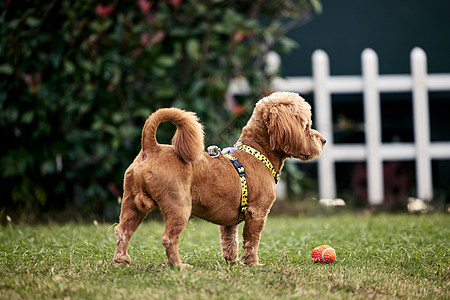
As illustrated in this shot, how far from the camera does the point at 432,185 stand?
25.4 ft

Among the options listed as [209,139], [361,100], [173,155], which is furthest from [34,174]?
[361,100]

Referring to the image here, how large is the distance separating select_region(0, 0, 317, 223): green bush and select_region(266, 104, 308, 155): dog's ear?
7.09 feet

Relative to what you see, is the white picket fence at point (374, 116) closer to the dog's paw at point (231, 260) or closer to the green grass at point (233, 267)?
the green grass at point (233, 267)

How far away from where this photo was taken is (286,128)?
3324mm

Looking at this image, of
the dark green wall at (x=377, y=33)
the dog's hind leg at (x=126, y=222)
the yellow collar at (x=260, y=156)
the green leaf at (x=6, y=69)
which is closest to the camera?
the dog's hind leg at (x=126, y=222)

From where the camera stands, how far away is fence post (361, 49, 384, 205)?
23.9ft

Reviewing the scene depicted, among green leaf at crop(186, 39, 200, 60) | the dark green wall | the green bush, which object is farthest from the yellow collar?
the dark green wall

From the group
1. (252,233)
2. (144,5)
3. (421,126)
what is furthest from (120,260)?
(421,126)

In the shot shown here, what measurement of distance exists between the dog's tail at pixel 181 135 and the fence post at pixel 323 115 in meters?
4.52

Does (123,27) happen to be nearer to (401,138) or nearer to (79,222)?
(79,222)

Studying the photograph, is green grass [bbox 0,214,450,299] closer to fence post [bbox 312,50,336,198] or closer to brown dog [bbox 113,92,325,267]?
brown dog [bbox 113,92,325,267]

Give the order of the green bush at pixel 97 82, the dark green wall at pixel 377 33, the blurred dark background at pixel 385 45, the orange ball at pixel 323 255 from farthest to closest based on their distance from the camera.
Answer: the dark green wall at pixel 377 33
the blurred dark background at pixel 385 45
the green bush at pixel 97 82
the orange ball at pixel 323 255

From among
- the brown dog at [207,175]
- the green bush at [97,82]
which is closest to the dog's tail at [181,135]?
the brown dog at [207,175]

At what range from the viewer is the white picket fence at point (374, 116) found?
7309mm
